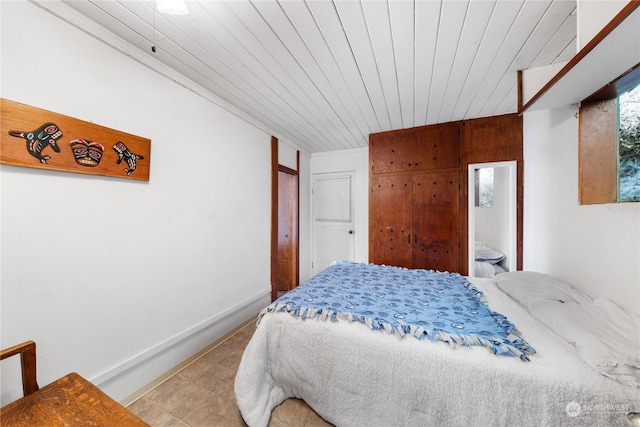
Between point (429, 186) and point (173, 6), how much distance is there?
308cm

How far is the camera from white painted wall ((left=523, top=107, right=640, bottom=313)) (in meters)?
1.21

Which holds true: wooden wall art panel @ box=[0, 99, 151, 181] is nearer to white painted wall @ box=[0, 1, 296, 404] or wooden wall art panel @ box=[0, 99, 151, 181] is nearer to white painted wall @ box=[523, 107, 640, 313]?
white painted wall @ box=[0, 1, 296, 404]

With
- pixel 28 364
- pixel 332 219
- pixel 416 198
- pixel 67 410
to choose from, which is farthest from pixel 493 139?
pixel 28 364

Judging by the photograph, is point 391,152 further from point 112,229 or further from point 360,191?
point 112,229

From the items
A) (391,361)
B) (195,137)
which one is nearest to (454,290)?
(391,361)

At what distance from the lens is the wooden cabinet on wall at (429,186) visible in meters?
2.77

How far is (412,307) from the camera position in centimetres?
156

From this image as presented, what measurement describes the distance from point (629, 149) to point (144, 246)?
10.3ft

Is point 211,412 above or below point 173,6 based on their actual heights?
below

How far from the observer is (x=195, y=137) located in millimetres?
2088

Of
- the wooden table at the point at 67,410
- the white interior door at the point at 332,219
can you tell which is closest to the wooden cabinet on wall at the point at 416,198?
the white interior door at the point at 332,219

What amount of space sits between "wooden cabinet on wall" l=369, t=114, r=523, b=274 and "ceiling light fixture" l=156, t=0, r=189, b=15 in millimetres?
2712

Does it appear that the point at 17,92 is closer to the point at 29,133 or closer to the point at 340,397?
the point at 29,133

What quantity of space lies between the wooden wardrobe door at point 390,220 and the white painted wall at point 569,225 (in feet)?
4.23
